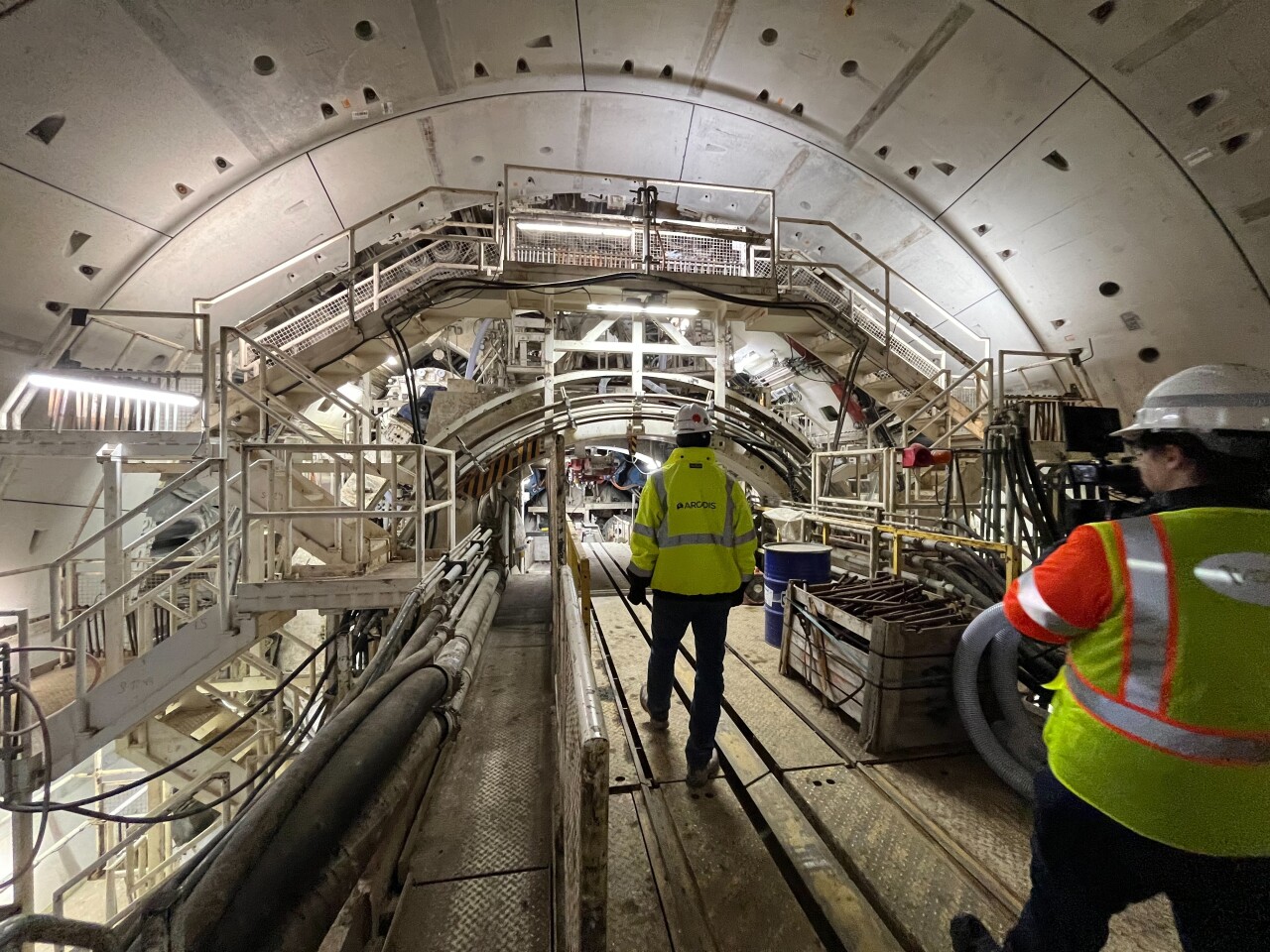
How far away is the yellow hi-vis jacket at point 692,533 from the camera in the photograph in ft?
8.86

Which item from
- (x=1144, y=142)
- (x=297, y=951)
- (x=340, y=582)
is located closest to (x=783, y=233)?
(x=1144, y=142)

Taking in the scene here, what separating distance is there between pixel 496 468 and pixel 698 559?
18.9 ft

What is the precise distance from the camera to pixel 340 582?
169 inches

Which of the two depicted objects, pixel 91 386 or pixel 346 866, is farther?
pixel 91 386

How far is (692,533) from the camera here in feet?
8.86

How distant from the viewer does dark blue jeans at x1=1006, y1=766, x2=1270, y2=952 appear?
3.82ft

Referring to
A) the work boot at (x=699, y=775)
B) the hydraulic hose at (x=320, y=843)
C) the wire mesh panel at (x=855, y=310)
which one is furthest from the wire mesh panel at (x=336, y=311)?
the work boot at (x=699, y=775)

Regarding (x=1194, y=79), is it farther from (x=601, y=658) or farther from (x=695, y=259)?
(x=601, y=658)


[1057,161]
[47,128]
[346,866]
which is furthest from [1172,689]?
[47,128]

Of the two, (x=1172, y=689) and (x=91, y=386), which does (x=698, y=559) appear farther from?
(x=91, y=386)

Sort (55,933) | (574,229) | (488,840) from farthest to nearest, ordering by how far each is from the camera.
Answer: (574,229) → (488,840) → (55,933)

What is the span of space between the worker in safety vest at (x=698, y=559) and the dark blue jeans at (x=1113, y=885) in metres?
1.45

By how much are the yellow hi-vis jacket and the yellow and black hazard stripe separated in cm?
501

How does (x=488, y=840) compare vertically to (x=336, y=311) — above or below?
below
